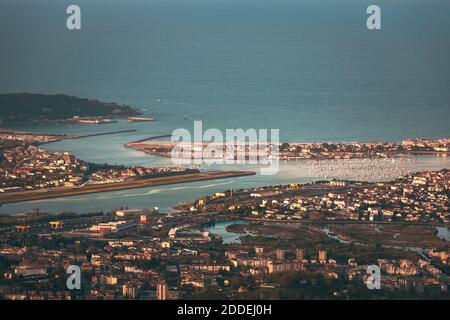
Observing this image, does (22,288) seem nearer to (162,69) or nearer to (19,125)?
(19,125)

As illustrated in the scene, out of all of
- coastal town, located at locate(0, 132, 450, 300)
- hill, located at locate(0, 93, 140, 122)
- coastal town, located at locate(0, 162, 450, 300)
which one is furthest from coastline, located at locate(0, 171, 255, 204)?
hill, located at locate(0, 93, 140, 122)

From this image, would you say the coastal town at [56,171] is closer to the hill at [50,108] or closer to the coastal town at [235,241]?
the coastal town at [235,241]

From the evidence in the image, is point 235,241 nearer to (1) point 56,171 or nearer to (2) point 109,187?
(2) point 109,187

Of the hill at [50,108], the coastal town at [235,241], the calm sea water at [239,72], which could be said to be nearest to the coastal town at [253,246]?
the coastal town at [235,241]

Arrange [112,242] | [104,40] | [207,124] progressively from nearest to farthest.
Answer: [112,242] → [207,124] → [104,40]

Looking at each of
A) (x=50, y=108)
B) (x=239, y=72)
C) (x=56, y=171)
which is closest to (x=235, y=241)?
(x=56, y=171)

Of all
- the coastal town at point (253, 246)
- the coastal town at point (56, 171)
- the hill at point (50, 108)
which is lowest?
the coastal town at point (253, 246)
